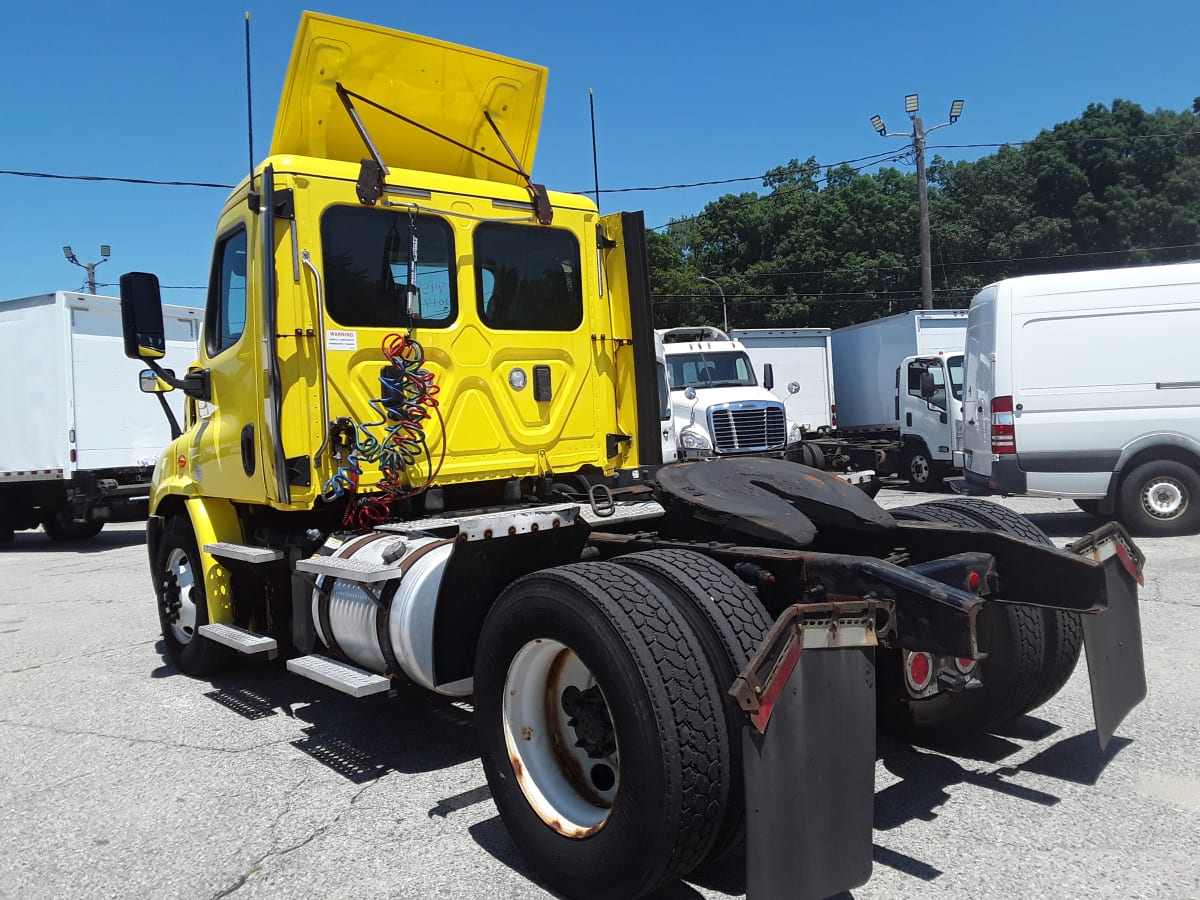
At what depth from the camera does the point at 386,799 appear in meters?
4.14

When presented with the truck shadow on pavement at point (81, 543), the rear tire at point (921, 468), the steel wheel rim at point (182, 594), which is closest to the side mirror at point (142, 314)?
the steel wheel rim at point (182, 594)

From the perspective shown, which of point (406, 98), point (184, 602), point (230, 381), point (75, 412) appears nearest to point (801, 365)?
point (75, 412)

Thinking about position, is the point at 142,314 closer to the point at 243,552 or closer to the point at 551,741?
the point at 243,552

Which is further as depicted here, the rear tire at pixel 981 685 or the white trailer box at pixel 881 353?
the white trailer box at pixel 881 353

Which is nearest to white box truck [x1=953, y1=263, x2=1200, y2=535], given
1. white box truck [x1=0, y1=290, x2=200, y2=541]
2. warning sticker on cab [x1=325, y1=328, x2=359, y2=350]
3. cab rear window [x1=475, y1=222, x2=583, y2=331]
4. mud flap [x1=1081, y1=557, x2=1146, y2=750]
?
cab rear window [x1=475, y1=222, x2=583, y2=331]

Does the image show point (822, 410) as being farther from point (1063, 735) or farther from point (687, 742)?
point (687, 742)

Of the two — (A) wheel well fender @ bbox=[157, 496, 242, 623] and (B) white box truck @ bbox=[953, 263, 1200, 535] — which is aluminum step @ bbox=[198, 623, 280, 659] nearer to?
(A) wheel well fender @ bbox=[157, 496, 242, 623]

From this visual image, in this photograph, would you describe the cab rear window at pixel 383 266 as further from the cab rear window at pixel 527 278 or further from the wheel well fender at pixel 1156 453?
the wheel well fender at pixel 1156 453

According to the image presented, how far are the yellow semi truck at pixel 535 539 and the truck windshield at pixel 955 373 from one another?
36.3ft

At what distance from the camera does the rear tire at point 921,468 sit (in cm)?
1672

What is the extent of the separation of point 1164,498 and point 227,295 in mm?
9648

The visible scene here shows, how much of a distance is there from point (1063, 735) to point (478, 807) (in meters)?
2.76

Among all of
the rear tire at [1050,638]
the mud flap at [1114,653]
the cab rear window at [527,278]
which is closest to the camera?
the mud flap at [1114,653]

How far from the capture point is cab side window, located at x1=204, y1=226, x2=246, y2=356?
5.38 meters
